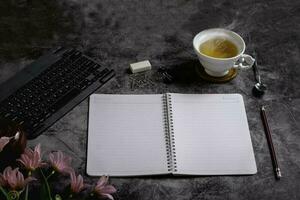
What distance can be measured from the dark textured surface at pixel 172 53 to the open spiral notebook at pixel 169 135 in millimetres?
23

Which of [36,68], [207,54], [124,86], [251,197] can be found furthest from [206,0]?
[251,197]

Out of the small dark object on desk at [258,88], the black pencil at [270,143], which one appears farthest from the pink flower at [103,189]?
the small dark object on desk at [258,88]

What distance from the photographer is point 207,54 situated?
3.79 ft

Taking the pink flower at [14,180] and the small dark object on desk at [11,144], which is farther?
the small dark object on desk at [11,144]

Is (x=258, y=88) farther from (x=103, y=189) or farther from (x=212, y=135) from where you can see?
(x=103, y=189)

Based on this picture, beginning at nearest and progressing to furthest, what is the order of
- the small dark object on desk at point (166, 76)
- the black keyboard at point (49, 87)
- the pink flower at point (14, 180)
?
the pink flower at point (14, 180), the black keyboard at point (49, 87), the small dark object on desk at point (166, 76)

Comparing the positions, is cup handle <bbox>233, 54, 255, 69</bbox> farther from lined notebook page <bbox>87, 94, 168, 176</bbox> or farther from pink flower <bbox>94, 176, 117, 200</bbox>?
pink flower <bbox>94, 176, 117, 200</bbox>

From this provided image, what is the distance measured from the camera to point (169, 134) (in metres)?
1.06

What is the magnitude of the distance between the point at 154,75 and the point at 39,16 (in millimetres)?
405

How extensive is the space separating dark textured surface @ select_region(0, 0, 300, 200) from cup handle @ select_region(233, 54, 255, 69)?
38 millimetres

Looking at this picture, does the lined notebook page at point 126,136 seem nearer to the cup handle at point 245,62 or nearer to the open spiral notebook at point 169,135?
Answer: the open spiral notebook at point 169,135

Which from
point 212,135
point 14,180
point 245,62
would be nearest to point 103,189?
point 14,180

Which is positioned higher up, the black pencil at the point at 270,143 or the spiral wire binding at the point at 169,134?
the spiral wire binding at the point at 169,134

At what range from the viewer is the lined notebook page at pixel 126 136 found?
1.00 meters
